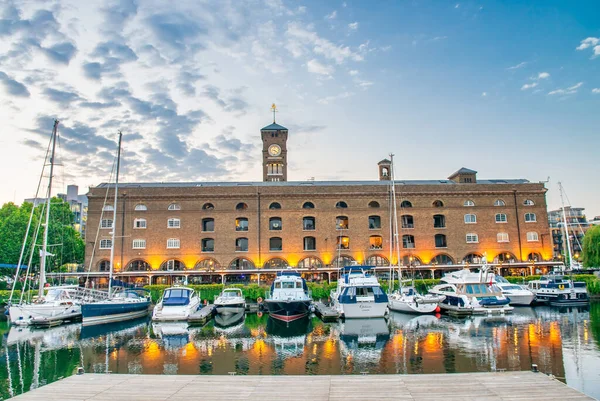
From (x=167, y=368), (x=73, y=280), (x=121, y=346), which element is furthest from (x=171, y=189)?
(x=167, y=368)

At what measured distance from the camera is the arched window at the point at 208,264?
52.1 metres

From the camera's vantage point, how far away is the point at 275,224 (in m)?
54.3

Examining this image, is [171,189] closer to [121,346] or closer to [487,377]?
[121,346]

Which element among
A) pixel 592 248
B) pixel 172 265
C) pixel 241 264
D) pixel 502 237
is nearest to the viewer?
pixel 592 248

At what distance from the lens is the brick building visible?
52.3 metres

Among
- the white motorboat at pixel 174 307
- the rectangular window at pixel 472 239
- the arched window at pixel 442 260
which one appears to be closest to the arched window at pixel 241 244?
the white motorboat at pixel 174 307

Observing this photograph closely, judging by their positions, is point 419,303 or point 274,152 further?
point 274,152

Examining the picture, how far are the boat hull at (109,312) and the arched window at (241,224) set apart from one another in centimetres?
1966

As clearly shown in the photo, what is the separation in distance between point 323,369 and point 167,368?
6319 millimetres

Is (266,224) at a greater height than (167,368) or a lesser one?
greater

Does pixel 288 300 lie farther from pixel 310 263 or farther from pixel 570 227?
pixel 570 227

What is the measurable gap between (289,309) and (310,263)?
70.7 feet

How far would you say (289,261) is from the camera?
2085 inches

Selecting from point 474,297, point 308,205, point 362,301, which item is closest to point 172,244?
point 308,205
